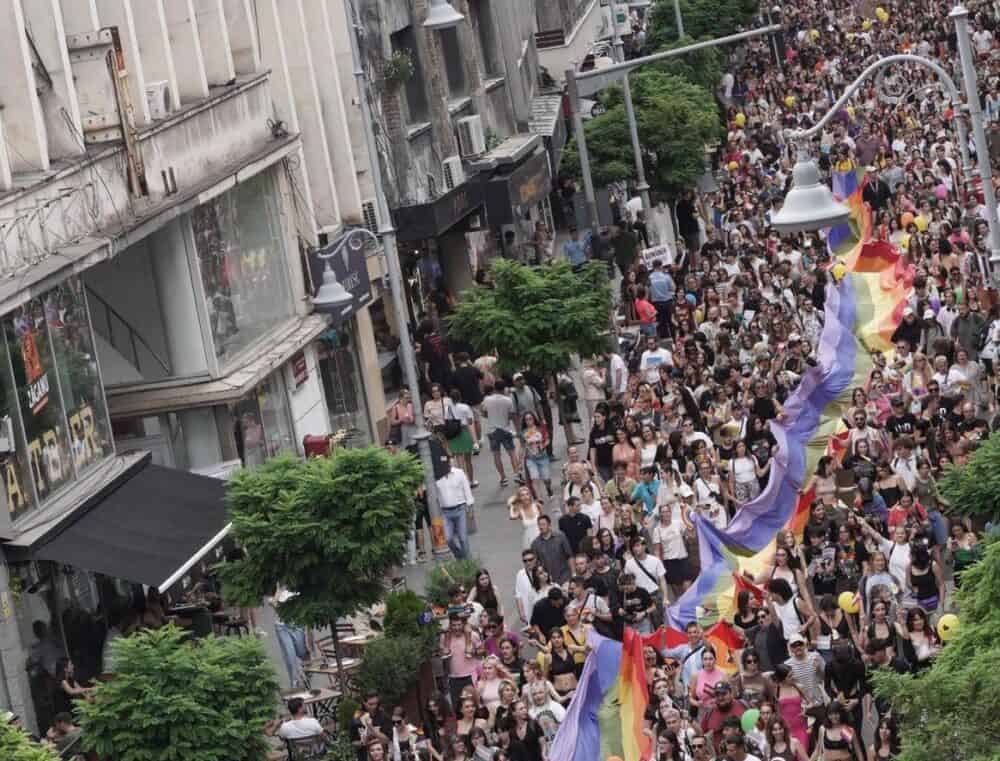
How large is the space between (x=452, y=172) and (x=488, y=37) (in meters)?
7.05

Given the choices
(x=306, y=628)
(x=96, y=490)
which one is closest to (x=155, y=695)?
(x=306, y=628)

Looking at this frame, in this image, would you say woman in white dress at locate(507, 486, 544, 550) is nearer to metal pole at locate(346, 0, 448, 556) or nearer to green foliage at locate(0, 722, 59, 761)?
metal pole at locate(346, 0, 448, 556)

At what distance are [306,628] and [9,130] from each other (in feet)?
20.3

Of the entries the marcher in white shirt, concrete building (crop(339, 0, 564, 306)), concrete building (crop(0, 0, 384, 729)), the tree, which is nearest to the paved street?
the marcher in white shirt

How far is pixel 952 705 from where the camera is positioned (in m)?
14.5

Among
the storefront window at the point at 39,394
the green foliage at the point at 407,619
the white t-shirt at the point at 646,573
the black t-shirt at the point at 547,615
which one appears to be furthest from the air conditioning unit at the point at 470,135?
the black t-shirt at the point at 547,615

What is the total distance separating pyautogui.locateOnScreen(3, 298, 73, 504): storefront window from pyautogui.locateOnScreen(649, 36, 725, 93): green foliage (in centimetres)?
3152

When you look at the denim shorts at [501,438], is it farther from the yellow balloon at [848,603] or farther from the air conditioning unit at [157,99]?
→ the yellow balloon at [848,603]

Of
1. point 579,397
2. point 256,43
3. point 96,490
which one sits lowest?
point 579,397

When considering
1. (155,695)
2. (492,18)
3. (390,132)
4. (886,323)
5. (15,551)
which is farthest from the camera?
(492,18)

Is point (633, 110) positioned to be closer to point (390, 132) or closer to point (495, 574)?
point (390, 132)

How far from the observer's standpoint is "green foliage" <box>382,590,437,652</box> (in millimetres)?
24625

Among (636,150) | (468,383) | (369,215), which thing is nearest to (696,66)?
(636,150)

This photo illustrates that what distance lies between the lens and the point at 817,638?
22.3 m
